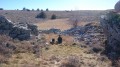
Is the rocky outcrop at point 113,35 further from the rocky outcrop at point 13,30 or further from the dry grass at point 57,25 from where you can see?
the dry grass at point 57,25

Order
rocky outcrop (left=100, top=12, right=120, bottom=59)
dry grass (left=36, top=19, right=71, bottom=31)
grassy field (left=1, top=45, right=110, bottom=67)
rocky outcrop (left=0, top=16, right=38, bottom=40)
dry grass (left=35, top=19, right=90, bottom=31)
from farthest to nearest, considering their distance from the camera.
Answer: dry grass (left=36, top=19, right=71, bottom=31) < dry grass (left=35, top=19, right=90, bottom=31) < rocky outcrop (left=0, top=16, right=38, bottom=40) < rocky outcrop (left=100, top=12, right=120, bottom=59) < grassy field (left=1, top=45, right=110, bottom=67)

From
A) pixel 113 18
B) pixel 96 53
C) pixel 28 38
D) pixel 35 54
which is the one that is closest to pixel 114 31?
pixel 113 18

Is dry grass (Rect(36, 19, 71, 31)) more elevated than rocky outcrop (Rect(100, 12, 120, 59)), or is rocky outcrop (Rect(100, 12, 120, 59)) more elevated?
rocky outcrop (Rect(100, 12, 120, 59))

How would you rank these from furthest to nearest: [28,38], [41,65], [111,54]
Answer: [28,38] → [111,54] → [41,65]

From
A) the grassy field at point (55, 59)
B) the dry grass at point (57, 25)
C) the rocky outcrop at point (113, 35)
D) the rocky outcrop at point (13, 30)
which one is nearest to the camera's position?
the grassy field at point (55, 59)

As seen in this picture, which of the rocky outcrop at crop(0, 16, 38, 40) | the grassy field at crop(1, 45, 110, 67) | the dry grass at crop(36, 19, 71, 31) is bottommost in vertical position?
the dry grass at crop(36, 19, 71, 31)

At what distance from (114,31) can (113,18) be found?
1.46 m

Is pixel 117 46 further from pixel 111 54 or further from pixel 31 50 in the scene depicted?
pixel 31 50

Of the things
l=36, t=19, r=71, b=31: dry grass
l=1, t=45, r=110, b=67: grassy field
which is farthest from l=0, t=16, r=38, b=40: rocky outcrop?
l=36, t=19, r=71, b=31: dry grass

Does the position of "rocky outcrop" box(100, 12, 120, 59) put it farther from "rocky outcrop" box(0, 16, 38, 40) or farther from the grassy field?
"rocky outcrop" box(0, 16, 38, 40)

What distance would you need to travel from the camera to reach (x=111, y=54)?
24156 mm

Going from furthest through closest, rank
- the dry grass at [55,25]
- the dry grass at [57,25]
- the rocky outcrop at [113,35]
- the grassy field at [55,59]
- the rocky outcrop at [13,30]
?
the dry grass at [55,25], the dry grass at [57,25], the rocky outcrop at [13,30], the rocky outcrop at [113,35], the grassy field at [55,59]

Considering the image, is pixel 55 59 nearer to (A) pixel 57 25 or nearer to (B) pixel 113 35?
(B) pixel 113 35

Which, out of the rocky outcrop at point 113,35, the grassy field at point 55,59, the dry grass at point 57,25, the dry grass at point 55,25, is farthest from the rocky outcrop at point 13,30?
the dry grass at point 55,25
